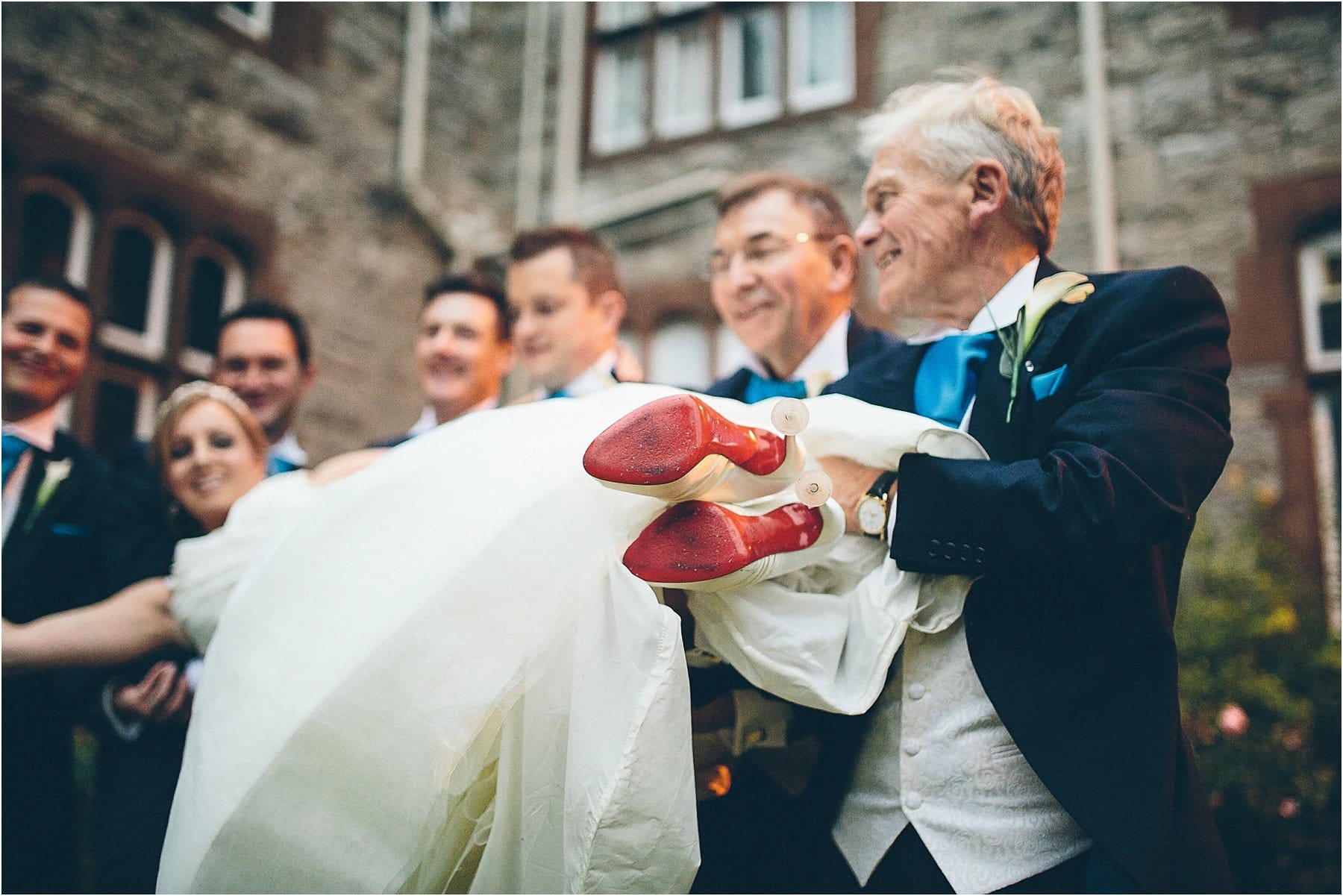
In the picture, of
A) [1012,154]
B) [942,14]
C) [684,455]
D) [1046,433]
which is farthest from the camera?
[942,14]

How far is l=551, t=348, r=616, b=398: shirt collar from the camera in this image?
3.55 m

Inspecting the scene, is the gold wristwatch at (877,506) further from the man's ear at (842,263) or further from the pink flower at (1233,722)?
the pink flower at (1233,722)

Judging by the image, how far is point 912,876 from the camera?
5.96ft

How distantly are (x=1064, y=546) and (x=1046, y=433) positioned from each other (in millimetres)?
260

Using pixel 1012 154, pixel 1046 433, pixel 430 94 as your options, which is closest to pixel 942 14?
pixel 430 94

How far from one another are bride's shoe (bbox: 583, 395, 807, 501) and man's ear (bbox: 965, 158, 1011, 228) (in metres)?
0.69

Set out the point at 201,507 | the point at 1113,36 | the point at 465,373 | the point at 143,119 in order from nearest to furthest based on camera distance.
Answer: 1. the point at 201,507
2. the point at 465,373
3. the point at 143,119
4. the point at 1113,36

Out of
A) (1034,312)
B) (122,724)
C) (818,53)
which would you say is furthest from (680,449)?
(818,53)

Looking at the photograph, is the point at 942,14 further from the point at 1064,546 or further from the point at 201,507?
the point at 1064,546

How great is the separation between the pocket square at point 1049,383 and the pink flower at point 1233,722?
3.40 m

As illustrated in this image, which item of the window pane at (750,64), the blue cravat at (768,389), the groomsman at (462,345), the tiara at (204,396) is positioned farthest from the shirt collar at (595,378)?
the window pane at (750,64)

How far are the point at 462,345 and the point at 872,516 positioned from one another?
7.63ft

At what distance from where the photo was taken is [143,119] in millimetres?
6215

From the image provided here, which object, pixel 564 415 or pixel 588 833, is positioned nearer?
pixel 588 833
